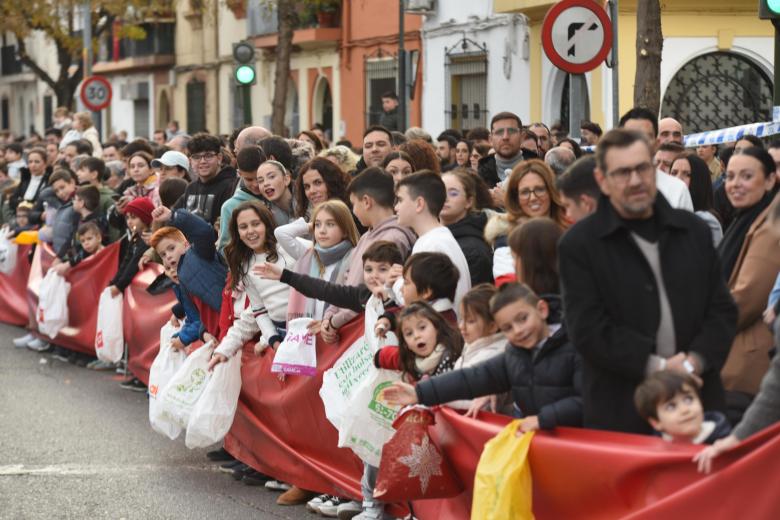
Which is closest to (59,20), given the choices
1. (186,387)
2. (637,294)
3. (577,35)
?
(577,35)

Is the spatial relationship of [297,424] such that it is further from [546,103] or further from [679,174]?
[546,103]

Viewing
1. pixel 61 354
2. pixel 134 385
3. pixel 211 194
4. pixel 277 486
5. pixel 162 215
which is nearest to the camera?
pixel 277 486

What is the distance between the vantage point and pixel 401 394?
6.71 m

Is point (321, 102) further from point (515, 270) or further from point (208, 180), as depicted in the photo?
point (515, 270)

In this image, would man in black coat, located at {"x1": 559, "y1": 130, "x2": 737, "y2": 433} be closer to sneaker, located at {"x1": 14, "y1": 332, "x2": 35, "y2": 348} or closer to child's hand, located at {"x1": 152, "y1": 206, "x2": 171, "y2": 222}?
child's hand, located at {"x1": 152, "y1": 206, "x2": 171, "y2": 222}

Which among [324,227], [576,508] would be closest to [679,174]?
[324,227]

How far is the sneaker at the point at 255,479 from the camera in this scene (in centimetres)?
973

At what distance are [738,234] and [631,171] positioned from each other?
1.75m

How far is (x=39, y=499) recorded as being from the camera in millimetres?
9125

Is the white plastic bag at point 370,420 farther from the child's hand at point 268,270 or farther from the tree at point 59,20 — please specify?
the tree at point 59,20

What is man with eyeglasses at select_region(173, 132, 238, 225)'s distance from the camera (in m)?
12.1

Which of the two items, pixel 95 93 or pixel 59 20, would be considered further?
pixel 59 20

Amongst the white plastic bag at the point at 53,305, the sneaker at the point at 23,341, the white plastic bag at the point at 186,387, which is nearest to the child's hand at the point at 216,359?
the white plastic bag at the point at 186,387

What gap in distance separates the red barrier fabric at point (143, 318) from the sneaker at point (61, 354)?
6.99 feet
